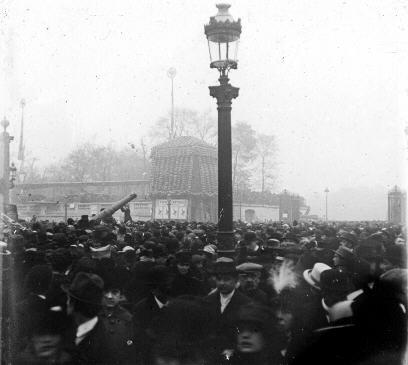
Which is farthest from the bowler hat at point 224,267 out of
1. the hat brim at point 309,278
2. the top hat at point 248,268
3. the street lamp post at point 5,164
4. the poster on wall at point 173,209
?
the poster on wall at point 173,209

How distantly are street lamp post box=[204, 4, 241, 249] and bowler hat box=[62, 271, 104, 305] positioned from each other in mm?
2115

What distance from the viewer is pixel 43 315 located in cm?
Answer: 481

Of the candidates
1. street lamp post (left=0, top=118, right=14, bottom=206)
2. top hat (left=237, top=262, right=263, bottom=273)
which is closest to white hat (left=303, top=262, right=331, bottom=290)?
top hat (left=237, top=262, right=263, bottom=273)

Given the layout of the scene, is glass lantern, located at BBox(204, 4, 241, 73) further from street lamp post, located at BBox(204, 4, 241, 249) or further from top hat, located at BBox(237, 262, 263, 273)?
top hat, located at BBox(237, 262, 263, 273)

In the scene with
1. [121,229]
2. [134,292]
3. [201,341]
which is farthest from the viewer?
[121,229]

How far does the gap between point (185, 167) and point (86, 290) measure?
35725 millimetres

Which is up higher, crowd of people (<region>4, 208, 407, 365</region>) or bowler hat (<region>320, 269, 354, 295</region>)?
bowler hat (<region>320, 269, 354, 295</region>)

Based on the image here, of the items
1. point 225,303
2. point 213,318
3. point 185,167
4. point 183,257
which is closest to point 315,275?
point 225,303

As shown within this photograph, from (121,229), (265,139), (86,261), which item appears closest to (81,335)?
(86,261)

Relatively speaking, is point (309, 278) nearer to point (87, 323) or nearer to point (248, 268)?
point (248, 268)

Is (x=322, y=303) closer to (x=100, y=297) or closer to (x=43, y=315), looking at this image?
(x=100, y=297)

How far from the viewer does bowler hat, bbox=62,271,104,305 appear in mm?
4805

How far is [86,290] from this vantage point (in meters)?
4.83

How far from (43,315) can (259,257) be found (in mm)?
3579
